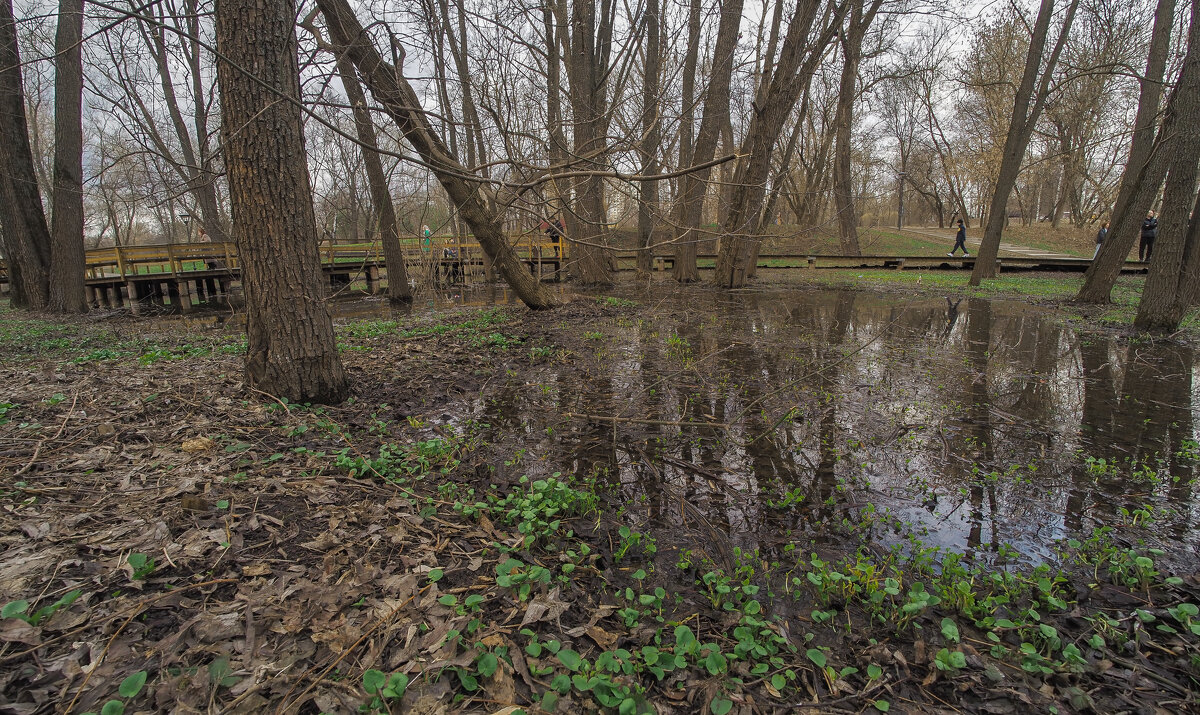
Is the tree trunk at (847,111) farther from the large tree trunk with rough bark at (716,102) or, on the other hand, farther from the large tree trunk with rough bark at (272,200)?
the large tree trunk with rough bark at (272,200)

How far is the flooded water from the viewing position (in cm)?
328

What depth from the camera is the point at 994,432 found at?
460 cm

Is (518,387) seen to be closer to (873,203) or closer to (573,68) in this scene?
(573,68)

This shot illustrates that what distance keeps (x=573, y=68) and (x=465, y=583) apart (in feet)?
43.2

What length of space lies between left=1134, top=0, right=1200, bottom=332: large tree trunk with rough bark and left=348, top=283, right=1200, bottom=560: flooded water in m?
0.83

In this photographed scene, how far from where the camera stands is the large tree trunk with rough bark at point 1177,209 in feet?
24.0

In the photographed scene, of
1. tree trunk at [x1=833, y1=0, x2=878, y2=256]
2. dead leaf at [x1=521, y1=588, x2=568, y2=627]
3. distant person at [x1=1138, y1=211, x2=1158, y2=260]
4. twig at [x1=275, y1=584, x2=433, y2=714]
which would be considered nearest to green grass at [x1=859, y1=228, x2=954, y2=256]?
tree trunk at [x1=833, y1=0, x2=878, y2=256]

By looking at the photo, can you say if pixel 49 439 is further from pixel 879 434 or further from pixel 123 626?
pixel 879 434

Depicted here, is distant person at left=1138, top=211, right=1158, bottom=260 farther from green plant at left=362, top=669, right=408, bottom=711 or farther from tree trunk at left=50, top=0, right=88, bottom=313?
tree trunk at left=50, top=0, right=88, bottom=313

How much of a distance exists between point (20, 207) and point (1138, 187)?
2183 cm

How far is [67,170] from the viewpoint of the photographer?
10.8 m

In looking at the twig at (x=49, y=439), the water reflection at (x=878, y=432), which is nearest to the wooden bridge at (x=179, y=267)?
the water reflection at (x=878, y=432)

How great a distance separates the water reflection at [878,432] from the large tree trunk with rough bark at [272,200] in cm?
184

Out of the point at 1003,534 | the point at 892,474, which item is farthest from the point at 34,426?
the point at 1003,534
